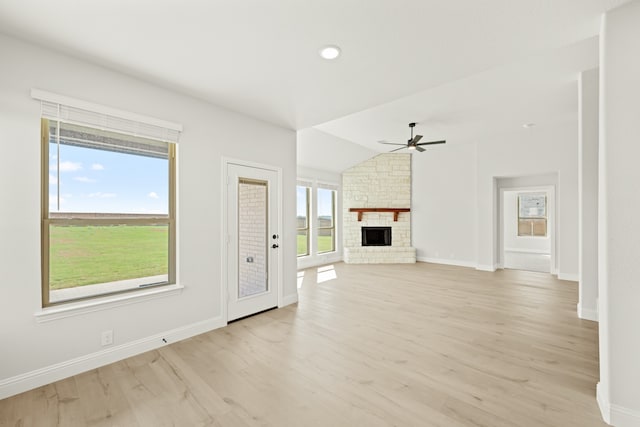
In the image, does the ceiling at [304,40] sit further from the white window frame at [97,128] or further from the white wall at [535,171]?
the white wall at [535,171]

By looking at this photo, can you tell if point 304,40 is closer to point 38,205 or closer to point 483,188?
point 38,205

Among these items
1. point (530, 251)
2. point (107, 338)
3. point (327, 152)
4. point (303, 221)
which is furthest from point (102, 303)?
point (530, 251)

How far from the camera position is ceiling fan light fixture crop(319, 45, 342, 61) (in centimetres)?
221

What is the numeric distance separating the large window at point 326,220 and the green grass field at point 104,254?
201 inches

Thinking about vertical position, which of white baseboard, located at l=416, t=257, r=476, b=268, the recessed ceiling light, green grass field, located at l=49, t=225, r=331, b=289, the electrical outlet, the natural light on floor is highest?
the recessed ceiling light

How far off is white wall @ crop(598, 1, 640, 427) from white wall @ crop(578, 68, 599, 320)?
2.15m

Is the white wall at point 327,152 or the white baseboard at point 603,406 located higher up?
the white wall at point 327,152

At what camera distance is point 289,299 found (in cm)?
427

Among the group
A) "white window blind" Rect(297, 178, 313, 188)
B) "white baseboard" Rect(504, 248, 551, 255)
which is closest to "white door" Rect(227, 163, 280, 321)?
"white window blind" Rect(297, 178, 313, 188)

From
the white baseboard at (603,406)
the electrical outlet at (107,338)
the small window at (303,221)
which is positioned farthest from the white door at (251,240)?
the white baseboard at (603,406)

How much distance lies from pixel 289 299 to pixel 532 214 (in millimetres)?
9349

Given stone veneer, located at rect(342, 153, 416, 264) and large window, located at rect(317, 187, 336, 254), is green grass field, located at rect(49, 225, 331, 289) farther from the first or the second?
stone veneer, located at rect(342, 153, 416, 264)

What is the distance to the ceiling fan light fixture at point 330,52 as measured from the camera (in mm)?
2209

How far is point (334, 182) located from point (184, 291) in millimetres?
5695
